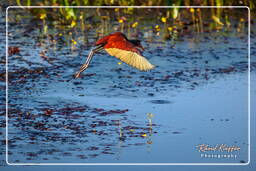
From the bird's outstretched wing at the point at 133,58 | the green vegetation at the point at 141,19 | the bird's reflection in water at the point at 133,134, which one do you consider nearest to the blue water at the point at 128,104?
the bird's reflection in water at the point at 133,134

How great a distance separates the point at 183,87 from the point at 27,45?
2.47 m

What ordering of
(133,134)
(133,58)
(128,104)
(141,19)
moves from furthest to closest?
(141,19) < (128,104) < (133,134) < (133,58)

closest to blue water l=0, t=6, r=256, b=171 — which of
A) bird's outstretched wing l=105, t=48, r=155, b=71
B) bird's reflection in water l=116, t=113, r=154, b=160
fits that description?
bird's reflection in water l=116, t=113, r=154, b=160

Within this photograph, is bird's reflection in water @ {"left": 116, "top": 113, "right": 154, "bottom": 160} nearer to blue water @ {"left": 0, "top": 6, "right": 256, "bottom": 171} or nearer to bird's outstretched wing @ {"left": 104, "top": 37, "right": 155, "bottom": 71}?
blue water @ {"left": 0, "top": 6, "right": 256, "bottom": 171}

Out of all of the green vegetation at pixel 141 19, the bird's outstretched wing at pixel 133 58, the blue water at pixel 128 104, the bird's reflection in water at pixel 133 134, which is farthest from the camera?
the green vegetation at pixel 141 19

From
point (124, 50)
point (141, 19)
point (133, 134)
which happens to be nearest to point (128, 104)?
point (133, 134)

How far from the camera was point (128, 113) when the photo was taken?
23.3ft

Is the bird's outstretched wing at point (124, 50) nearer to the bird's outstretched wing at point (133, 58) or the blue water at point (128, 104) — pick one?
the bird's outstretched wing at point (133, 58)

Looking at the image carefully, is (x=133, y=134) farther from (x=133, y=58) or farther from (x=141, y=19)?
(x=141, y=19)

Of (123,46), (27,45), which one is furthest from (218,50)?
(123,46)

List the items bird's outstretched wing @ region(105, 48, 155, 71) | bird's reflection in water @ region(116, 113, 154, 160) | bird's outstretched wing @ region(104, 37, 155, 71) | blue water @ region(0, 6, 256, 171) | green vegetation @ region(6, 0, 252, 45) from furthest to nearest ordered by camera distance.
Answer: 1. green vegetation @ region(6, 0, 252, 45)
2. bird's reflection in water @ region(116, 113, 154, 160)
3. blue water @ region(0, 6, 256, 171)
4. bird's outstretched wing @ region(104, 37, 155, 71)
5. bird's outstretched wing @ region(105, 48, 155, 71)

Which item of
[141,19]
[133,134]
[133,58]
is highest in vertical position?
[133,58]

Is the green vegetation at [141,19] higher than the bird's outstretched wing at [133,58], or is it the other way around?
the bird's outstretched wing at [133,58]

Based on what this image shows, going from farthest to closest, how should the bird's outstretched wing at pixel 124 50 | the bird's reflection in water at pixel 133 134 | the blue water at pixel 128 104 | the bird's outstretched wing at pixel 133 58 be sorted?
the bird's reflection in water at pixel 133 134 → the blue water at pixel 128 104 → the bird's outstretched wing at pixel 124 50 → the bird's outstretched wing at pixel 133 58
